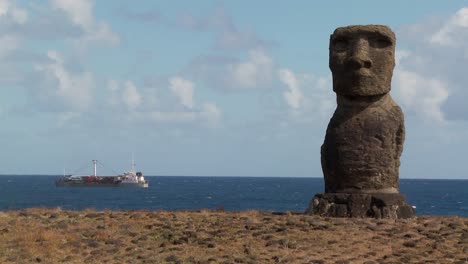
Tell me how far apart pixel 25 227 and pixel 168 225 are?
8.85ft

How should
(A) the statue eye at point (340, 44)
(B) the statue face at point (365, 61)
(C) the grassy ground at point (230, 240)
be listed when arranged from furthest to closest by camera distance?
(A) the statue eye at point (340, 44) < (B) the statue face at point (365, 61) < (C) the grassy ground at point (230, 240)

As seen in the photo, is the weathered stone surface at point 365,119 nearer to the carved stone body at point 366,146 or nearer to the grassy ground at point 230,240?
the carved stone body at point 366,146

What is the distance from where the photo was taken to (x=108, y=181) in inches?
5714

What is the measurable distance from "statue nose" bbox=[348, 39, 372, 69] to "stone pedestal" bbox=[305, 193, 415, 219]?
264 cm

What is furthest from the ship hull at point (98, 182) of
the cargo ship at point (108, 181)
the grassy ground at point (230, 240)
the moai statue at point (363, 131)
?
the moai statue at point (363, 131)

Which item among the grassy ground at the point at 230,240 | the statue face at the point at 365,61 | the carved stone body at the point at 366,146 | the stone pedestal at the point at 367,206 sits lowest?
the grassy ground at the point at 230,240

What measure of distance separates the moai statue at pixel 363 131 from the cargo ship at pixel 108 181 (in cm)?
12787

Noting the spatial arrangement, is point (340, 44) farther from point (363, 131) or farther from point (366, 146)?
point (366, 146)

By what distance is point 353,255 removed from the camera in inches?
486

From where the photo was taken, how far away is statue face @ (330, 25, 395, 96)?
15.5 metres

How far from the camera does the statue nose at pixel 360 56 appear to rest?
15.4 m

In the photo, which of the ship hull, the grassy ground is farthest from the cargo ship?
the grassy ground

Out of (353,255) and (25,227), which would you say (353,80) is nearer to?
(353,255)

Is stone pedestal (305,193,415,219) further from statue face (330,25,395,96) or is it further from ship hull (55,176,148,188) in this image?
ship hull (55,176,148,188)
